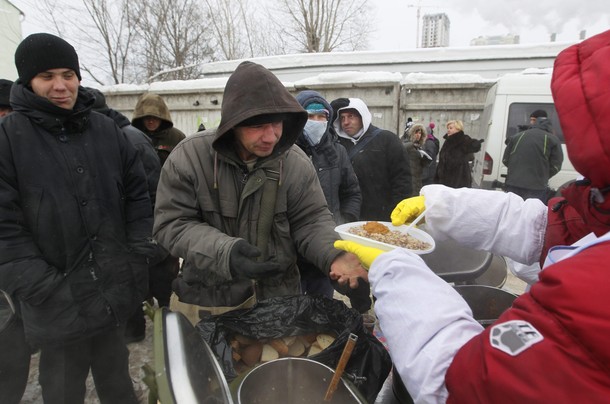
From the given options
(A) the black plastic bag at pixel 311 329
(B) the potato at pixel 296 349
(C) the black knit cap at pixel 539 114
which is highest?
(C) the black knit cap at pixel 539 114

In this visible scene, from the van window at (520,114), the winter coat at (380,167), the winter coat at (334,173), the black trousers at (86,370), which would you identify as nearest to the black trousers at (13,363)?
the black trousers at (86,370)

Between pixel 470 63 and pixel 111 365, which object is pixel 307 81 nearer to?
pixel 470 63

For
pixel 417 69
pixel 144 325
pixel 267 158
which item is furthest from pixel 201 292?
pixel 417 69

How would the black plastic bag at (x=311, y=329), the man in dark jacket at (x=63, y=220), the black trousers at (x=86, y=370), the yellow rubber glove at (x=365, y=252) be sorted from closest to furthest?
the black plastic bag at (x=311, y=329) < the yellow rubber glove at (x=365, y=252) < the man in dark jacket at (x=63, y=220) < the black trousers at (x=86, y=370)

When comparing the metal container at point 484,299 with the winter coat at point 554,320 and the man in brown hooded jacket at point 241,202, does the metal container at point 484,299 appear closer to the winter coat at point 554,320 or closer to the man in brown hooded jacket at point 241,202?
the man in brown hooded jacket at point 241,202

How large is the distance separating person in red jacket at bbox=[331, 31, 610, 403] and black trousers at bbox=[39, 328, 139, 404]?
1.69m

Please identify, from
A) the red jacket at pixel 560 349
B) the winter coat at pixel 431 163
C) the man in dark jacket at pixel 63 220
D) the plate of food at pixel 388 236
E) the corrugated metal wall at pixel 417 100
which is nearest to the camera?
the red jacket at pixel 560 349

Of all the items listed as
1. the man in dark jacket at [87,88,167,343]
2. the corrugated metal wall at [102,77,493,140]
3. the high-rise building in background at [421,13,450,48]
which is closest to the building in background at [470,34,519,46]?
the corrugated metal wall at [102,77,493,140]

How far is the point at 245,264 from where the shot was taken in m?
1.32

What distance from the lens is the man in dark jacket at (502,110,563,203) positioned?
4809 millimetres

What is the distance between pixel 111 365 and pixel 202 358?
157 centimetres

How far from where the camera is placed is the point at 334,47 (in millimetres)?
16750

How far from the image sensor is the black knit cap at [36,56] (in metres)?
1.66

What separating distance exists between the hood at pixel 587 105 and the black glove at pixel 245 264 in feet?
3.24
